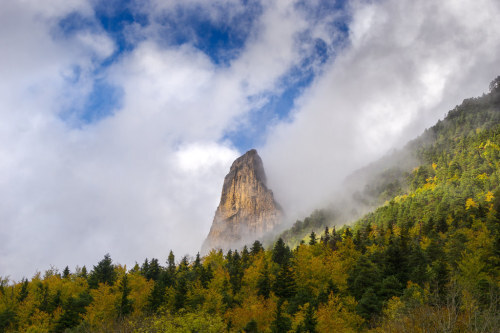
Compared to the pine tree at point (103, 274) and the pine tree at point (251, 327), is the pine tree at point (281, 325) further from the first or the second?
the pine tree at point (103, 274)

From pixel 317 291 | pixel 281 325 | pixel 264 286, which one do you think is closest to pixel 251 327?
pixel 281 325

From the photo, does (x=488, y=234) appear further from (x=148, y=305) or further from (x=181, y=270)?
(x=181, y=270)

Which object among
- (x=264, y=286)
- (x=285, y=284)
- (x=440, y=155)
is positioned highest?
(x=440, y=155)

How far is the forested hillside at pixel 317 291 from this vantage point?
38.5 m

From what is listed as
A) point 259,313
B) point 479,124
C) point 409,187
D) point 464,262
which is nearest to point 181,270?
point 259,313

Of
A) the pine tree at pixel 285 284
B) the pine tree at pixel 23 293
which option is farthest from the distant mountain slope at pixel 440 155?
the pine tree at pixel 23 293

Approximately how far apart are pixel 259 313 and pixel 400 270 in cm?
2724

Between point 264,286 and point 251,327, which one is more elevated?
point 264,286

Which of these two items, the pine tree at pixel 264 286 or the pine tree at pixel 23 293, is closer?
the pine tree at pixel 264 286

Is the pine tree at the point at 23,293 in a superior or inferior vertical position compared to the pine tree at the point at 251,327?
superior

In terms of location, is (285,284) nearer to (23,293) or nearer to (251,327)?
(251,327)

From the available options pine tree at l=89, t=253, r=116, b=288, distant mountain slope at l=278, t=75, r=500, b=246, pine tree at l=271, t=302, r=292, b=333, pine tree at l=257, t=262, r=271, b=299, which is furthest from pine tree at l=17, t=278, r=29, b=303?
Answer: distant mountain slope at l=278, t=75, r=500, b=246

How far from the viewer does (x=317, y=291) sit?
6006 cm

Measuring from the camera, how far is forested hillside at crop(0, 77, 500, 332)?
1515 inches
